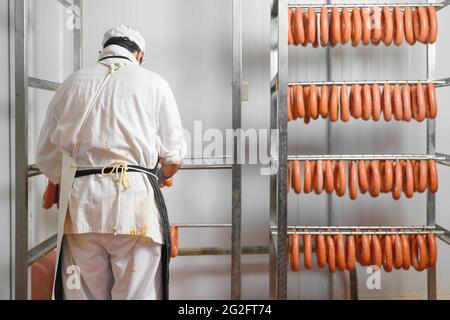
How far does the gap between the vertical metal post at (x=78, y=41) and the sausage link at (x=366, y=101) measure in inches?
57.8

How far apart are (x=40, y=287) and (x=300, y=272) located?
56.2 inches

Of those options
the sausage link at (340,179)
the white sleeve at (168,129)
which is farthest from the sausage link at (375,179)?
the white sleeve at (168,129)

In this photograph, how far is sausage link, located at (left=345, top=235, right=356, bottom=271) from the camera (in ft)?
8.73

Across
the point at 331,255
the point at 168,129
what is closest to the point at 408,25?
the point at 331,255

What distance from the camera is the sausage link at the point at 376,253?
2667mm

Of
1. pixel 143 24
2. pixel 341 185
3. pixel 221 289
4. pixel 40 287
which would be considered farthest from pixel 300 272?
pixel 143 24

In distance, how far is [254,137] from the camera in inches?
117

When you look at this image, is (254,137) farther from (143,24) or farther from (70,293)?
(70,293)

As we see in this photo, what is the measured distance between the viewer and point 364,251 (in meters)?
2.67

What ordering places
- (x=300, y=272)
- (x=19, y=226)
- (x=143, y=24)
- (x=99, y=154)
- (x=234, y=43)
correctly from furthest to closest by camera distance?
1. (x=300, y=272)
2. (x=143, y=24)
3. (x=234, y=43)
4. (x=19, y=226)
5. (x=99, y=154)

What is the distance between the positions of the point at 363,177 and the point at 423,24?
0.81 m

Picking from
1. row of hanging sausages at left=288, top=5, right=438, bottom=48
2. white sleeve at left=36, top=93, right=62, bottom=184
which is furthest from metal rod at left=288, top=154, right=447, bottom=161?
white sleeve at left=36, top=93, right=62, bottom=184

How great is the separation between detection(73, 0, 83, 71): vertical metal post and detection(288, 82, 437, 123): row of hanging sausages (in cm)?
111

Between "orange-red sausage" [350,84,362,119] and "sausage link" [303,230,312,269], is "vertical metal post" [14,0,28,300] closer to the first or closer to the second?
"sausage link" [303,230,312,269]
